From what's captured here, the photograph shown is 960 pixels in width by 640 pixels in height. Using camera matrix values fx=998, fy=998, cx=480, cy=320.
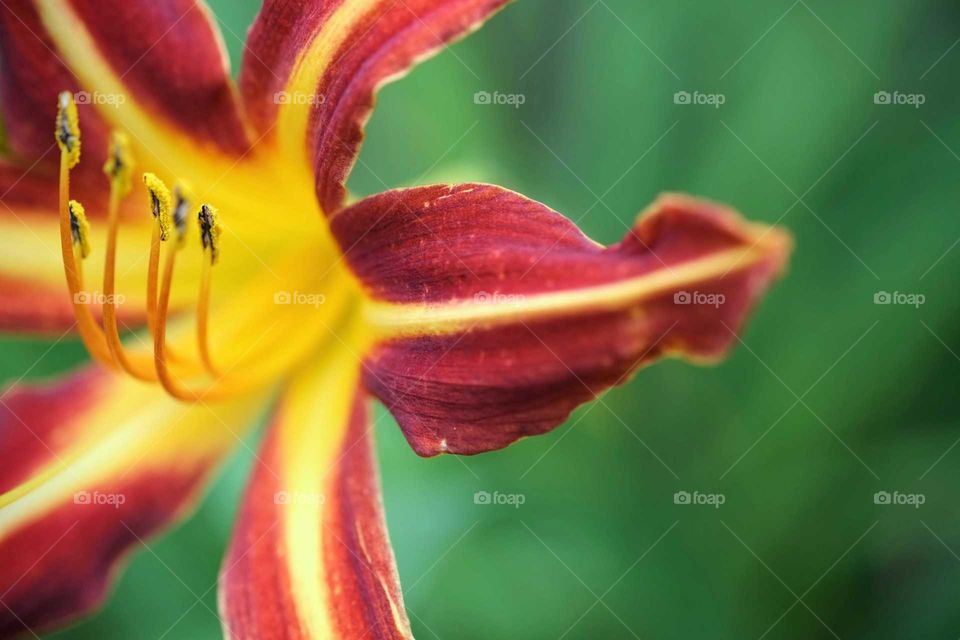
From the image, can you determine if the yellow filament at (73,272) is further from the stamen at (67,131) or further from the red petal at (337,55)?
the red petal at (337,55)

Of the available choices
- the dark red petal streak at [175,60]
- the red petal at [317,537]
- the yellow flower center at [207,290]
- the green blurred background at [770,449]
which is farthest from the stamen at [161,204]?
the green blurred background at [770,449]

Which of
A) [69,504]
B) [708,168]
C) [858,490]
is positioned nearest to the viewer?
[69,504]

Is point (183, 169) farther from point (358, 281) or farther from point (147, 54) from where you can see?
point (358, 281)

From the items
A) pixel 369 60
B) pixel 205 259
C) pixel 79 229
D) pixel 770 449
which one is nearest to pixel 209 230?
pixel 205 259

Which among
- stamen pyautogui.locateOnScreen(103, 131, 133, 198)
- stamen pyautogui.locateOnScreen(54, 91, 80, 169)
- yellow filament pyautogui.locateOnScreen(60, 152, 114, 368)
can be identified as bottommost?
yellow filament pyautogui.locateOnScreen(60, 152, 114, 368)

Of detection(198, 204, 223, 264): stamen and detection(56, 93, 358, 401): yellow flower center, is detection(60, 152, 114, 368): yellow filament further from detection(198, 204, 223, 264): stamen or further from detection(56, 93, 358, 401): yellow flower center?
detection(198, 204, 223, 264): stamen

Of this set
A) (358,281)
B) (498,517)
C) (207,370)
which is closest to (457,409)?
(358,281)

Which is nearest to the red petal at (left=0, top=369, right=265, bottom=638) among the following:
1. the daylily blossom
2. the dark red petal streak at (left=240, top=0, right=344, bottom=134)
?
the daylily blossom
